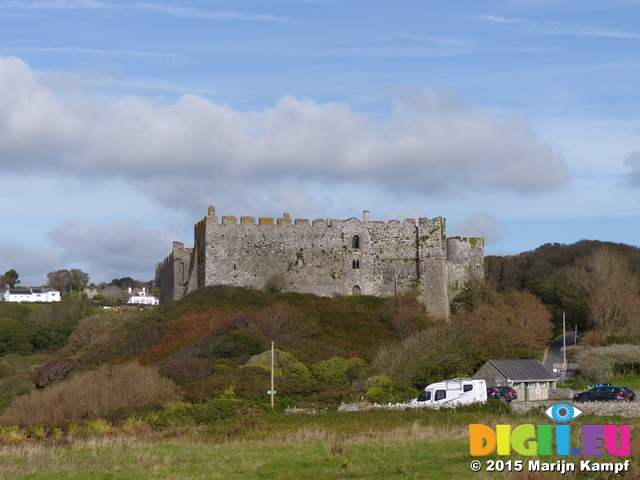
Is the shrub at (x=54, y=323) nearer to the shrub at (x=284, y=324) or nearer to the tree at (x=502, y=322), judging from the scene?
the shrub at (x=284, y=324)

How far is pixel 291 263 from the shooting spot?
6694 centimetres

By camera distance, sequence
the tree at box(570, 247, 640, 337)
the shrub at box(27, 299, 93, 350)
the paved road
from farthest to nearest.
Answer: the shrub at box(27, 299, 93, 350), the tree at box(570, 247, 640, 337), the paved road

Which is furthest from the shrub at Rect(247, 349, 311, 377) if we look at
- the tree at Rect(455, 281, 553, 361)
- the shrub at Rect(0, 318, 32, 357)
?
the shrub at Rect(0, 318, 32, 357)

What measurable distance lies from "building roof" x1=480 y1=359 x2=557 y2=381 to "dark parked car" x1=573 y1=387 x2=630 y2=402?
25.0 feet

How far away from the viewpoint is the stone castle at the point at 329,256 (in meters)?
66.3

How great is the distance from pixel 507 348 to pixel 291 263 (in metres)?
17.8

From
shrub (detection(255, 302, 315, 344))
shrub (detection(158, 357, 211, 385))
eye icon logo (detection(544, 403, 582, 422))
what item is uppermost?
shrub (detection(255, 302, 315, 344))

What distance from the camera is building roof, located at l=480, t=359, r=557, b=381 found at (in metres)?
48.0

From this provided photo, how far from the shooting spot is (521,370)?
162 feet

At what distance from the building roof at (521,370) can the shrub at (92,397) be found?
1782 cm

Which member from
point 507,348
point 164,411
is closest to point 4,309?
point 507,348

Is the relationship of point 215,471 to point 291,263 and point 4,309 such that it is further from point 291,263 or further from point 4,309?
point 4,309

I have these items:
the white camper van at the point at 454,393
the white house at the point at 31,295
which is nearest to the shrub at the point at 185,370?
the white camper van at the point at 454,393

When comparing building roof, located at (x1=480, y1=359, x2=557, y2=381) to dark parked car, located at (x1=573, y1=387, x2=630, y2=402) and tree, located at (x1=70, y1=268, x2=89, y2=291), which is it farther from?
tree, located at (x1=70, y1=268, x2=89, y2=291)
